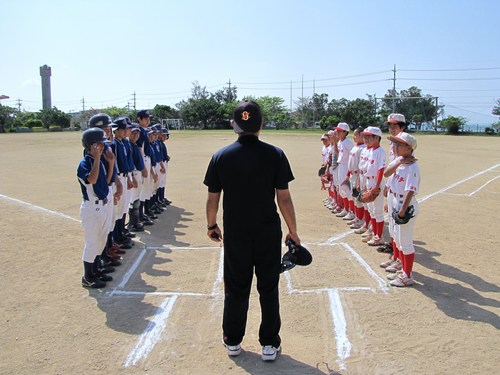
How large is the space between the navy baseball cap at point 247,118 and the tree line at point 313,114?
5611 centimetres

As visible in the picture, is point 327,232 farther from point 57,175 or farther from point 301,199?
point 57,175

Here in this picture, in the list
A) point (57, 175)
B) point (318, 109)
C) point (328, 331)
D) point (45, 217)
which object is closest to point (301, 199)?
point (45, 217)

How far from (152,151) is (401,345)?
7128mm

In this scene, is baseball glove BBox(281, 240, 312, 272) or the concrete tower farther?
the concrete tower

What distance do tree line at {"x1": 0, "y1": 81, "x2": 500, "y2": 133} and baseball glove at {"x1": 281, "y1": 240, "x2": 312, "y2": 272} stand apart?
184 ft

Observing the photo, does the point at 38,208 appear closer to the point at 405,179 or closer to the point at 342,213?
the point at 342,213

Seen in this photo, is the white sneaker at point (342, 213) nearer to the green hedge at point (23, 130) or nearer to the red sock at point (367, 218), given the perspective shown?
the red sock at point (367, 218)

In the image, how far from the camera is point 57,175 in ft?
54.7

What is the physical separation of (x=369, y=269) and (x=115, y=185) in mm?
4124

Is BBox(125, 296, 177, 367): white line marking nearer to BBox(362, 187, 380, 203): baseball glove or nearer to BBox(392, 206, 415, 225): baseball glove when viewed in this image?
BBox(392, 206, 415, 225): baseball glove

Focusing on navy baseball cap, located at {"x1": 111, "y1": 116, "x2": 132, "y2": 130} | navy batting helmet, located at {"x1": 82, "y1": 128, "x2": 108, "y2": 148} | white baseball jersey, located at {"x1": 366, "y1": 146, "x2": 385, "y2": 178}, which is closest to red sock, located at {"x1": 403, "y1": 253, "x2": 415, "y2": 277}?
white baseball jersey, located at {"x1": 366, "y1": 146, "x2": 385, "y2": 178}

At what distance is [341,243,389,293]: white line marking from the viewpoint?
567 cm

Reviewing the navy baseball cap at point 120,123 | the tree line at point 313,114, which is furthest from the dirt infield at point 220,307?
the tree line at point 313,114

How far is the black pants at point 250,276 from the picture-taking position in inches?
152
